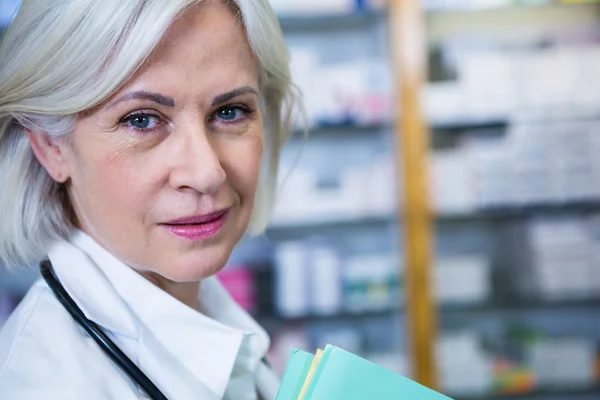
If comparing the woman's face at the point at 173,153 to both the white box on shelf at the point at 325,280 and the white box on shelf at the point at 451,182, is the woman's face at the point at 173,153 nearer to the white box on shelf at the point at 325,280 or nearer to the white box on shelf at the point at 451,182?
the white box on shelf at the point at 325,280

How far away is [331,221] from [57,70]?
2564 millimetres

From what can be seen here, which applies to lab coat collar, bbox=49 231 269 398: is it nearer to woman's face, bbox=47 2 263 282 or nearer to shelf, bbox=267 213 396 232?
woman's face, bbox=47 2 263 282

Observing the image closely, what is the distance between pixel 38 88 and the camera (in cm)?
91

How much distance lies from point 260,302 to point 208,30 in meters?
2.61

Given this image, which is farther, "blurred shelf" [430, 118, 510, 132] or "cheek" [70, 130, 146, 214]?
"blurred shelf" [430, 118, 510, 132]

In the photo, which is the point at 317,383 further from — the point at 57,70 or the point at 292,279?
the point at 292,279

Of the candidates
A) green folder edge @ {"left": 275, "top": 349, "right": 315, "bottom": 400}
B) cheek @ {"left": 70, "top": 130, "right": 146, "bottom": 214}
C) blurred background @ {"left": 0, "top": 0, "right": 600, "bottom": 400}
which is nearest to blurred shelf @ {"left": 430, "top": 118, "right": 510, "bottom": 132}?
blurred background @ {"left": 0, "top": 0, "right": 600, "bottom": 400}

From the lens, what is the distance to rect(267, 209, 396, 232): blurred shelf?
3.36 metres

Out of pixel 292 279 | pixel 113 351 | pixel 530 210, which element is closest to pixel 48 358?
pixel 113 351

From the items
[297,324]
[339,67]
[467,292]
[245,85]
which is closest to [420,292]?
[467,292]

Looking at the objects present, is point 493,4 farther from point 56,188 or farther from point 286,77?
point 56,188

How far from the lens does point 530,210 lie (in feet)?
11.2

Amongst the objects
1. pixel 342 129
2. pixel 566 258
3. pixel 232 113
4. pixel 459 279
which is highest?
pixel 342 129

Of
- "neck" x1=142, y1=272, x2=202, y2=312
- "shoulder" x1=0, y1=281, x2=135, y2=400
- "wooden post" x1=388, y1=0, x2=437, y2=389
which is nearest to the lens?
"shoulder" x1=0, y1=281, x2=135, y2=400
